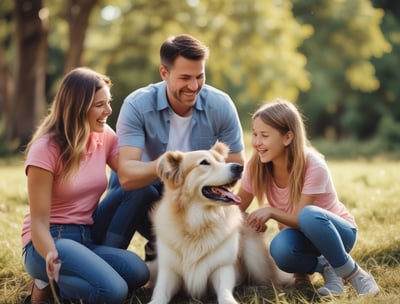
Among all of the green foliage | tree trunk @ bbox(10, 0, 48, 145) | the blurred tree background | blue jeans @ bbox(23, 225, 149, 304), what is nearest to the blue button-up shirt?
blue jeans @ bbox(23, 225, 149, 304)

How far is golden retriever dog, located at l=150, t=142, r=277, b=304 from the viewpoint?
12.5 feet

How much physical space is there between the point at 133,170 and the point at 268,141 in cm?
94

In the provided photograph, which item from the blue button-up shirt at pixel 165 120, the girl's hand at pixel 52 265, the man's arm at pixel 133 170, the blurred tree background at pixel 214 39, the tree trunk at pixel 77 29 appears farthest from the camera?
the blurred tree background at pixel 214 39

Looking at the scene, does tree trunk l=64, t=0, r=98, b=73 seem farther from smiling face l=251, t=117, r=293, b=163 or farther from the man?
smiling face l=251, t=117, r=293, b=163

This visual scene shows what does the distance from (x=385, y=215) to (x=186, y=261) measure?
8.17 feet

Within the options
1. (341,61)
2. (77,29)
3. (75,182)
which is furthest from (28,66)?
(75,182)

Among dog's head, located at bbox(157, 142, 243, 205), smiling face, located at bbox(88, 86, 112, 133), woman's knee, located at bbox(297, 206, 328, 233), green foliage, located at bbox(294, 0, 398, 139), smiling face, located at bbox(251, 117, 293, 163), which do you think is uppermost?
smiling face, located at bbox(88, 86, 112, 133)

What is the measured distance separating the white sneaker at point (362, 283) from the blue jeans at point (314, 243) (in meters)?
0.06

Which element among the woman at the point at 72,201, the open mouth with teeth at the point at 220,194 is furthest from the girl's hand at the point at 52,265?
the open mouth with teeth at the point at 220,194

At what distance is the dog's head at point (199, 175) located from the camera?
3785mm

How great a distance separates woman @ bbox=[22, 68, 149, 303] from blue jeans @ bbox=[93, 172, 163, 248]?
0.84ft

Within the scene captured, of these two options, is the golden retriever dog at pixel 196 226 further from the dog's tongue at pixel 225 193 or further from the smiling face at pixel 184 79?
the smiling face at pixel 184 79

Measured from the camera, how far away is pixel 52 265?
11.3ft

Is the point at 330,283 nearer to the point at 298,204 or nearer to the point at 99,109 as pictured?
the point at 298,204
